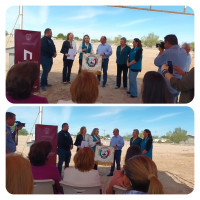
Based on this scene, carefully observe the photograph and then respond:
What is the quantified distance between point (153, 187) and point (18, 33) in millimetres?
2765

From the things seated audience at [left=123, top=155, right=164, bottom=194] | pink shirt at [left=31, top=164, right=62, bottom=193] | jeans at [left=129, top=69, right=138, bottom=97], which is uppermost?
jeans at [left=129, top=69, right=138, bottom=97]

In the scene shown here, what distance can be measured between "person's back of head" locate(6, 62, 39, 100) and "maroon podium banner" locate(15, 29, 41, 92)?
1799mm

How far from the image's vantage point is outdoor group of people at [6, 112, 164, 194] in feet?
3.90

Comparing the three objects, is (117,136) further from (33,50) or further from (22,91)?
(22,91)

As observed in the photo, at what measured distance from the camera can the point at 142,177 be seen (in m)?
1.21

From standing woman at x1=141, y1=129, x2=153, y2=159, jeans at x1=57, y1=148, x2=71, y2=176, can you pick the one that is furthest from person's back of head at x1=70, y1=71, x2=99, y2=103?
jeans at x1=57, y1=148, x2=71, y2=176

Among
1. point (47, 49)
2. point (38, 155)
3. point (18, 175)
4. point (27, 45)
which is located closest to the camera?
point (18, 175)

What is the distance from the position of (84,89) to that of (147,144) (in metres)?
1.87

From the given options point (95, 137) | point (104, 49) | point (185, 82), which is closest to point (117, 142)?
point (95, 137)

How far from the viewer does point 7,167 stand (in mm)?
1193

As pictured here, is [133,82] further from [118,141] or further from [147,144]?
[147,144]

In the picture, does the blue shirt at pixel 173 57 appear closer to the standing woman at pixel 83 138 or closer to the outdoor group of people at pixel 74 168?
the outdoor group of people at pixel 74 168

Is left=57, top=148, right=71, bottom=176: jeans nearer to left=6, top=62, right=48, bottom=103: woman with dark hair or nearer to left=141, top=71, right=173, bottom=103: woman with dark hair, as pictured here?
left=6, top=62, right=48, bottom=103: woman with dark hair

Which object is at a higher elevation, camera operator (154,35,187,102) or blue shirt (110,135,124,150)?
camera operator (154,35,187,102)
